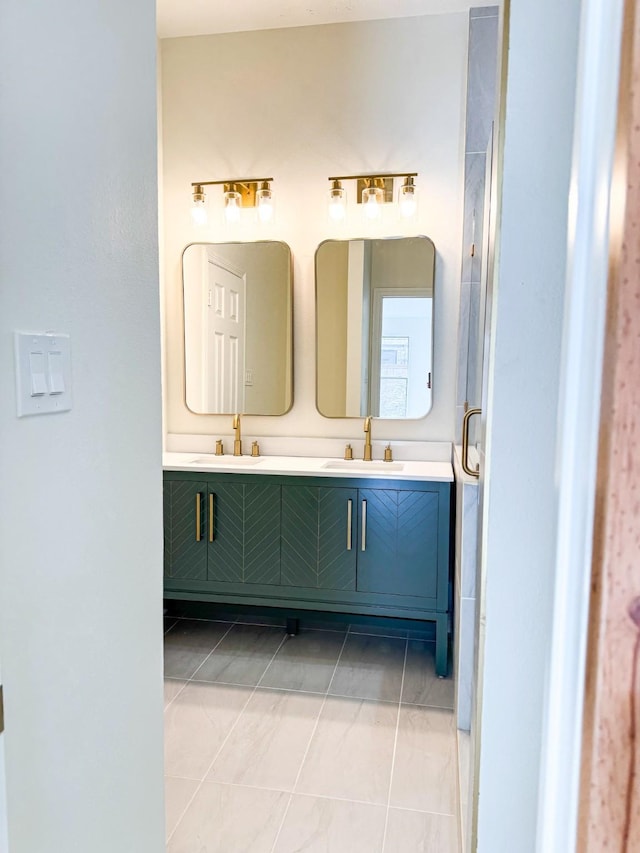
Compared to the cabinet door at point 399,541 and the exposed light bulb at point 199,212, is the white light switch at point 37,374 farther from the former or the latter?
the exposed light bulb at point 199,212

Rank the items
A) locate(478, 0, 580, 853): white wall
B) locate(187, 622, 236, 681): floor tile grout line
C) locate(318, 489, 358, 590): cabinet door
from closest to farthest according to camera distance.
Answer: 1. locate(478, 0, 580, 853): white wall
2. locate(187, 622, 236, 681): floor tile grout line
3. locate(318, 489, 358, 590): cabinet door

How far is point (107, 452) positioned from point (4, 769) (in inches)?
20.3

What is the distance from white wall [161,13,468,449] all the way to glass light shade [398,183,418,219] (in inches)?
2.4

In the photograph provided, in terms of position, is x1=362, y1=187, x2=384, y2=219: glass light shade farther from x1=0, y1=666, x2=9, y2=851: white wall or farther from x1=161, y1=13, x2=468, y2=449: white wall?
x1=0, y1=666, x2=9, y2=851: white wall

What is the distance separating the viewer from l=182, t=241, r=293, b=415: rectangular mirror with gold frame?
3094mm

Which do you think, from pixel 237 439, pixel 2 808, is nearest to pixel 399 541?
pixel 237 439

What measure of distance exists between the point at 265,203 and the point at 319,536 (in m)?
1.61

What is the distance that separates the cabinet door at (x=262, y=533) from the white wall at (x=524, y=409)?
1961 millimetres

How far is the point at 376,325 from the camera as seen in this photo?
299 centimetres

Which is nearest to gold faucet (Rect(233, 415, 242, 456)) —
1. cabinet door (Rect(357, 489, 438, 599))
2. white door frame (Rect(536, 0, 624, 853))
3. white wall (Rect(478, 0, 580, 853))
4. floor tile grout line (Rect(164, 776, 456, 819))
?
cabinet door (Rect(357, 489, 438, 599))

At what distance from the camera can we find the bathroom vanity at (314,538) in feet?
8.51

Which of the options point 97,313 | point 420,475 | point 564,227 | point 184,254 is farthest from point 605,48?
point 184,254

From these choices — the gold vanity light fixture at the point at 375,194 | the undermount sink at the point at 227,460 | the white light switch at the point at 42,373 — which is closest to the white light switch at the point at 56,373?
the white light switch at the point at 42,373

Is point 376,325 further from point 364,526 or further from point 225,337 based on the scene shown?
point 364,526
